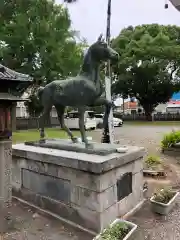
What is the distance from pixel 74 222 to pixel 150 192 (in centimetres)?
251

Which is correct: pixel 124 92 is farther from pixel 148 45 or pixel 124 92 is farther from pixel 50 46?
pixel 50 46

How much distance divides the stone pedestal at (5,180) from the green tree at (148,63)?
2986cm

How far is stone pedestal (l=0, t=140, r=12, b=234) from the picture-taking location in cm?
466

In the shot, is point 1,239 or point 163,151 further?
point 163,151

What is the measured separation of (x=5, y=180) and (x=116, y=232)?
2.24 metres

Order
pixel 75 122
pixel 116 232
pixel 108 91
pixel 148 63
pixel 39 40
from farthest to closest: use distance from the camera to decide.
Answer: pixel 148 63
pixel 75 122
pixel 39 40
pixel 108 91
pixel 116 232

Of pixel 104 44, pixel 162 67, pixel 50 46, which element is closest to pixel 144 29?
pixel 162 67

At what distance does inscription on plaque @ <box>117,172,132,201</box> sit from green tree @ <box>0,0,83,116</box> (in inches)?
645

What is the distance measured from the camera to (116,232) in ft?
13.3

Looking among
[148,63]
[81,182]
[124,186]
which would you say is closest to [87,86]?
[81,182]

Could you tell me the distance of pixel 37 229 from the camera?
467 cm

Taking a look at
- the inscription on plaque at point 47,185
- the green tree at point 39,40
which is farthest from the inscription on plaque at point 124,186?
the green tree at point 39,40

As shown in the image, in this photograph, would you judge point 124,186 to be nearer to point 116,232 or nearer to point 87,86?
point 116,232

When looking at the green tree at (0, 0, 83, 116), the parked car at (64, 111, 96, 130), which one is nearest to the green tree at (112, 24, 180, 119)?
the parked car at (64, 111, 96, 130)
